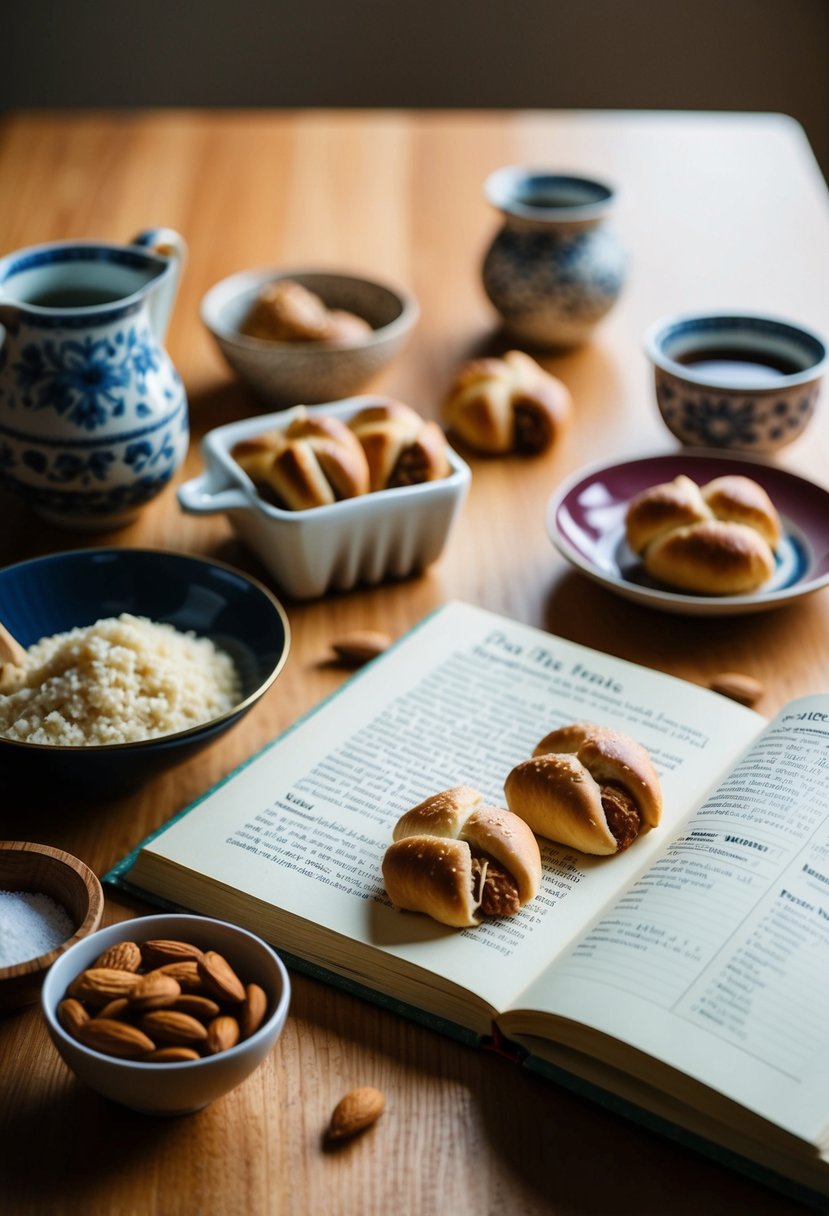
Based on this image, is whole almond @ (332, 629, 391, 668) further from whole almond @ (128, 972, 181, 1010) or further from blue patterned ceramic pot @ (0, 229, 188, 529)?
whole almond @ (128, 972, 181, 1010)

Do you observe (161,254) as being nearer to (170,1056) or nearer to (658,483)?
(658,483)

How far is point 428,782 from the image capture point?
923mm

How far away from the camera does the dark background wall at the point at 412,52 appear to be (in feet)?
11.6

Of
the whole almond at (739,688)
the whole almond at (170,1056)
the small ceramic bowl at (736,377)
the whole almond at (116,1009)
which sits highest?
the small ceramic bowl at (736,377)

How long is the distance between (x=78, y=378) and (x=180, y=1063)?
70cm

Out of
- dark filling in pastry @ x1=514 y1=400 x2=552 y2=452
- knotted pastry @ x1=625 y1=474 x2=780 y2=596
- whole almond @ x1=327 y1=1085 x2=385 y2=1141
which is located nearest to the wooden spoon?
whole almond @ x1=327 y1=1085 x2=385 y2=1141

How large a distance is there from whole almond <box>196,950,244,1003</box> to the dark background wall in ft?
11.1

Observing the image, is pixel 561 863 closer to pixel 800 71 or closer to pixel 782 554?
pixel 782 554

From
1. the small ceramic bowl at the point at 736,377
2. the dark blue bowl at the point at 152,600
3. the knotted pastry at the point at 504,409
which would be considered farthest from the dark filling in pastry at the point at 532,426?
the dark blue bowl at the point at 152,600

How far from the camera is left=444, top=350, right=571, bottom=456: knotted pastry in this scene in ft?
4.61

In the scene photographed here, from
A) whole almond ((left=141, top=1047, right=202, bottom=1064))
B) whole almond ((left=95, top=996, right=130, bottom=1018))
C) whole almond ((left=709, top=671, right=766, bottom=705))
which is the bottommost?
whole almond ((left=709, top=671, right=766, bottom=705))

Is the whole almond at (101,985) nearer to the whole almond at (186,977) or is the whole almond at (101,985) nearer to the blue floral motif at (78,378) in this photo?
the whole almond at (186,977)

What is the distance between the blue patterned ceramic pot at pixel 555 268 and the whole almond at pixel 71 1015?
114 centimetres

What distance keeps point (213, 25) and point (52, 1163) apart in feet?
11.3
